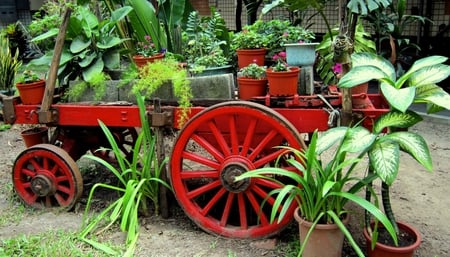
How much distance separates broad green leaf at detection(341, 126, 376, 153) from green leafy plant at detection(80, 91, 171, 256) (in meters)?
1.53

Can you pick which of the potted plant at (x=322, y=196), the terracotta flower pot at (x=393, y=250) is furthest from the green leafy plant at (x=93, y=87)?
the terracotta flower pot at (x=393, y=250)

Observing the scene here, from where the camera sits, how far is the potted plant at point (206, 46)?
12.7 ft

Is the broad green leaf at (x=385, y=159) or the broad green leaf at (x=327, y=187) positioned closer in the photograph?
the broad green leaf at (x=385, y=159)

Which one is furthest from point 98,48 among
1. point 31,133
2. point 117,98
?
point 31,133

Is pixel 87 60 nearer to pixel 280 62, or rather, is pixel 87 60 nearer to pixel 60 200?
pixel 60 200

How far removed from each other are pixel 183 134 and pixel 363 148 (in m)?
1.35

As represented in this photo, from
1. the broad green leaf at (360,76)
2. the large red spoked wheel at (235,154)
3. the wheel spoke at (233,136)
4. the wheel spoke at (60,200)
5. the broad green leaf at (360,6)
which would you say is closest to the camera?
the broad green leaf at (360,76)

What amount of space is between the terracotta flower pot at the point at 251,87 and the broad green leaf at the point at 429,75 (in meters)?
1.10

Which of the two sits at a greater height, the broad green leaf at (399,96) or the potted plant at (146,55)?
the potted plant at (146,55)

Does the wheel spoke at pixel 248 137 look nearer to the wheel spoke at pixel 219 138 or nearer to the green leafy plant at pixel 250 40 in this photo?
the wheel spoke at pixel 219 138

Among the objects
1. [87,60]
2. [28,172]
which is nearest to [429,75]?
[87,60]

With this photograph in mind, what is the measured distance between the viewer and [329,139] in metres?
2.87

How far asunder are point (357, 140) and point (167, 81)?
1622mm

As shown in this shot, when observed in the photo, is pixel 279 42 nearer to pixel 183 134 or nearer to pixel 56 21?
pixel 183 134
